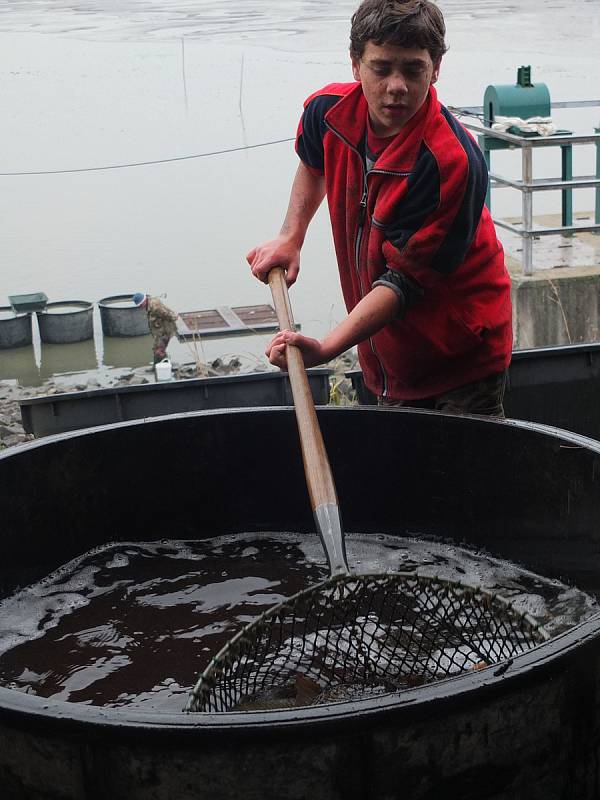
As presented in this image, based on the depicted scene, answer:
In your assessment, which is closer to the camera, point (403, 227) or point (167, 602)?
point (403, 227)

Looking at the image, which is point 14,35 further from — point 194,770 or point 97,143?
point 194,770

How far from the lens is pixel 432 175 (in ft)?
7.53

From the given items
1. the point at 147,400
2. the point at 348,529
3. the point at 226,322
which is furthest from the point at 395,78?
the point at 226,322

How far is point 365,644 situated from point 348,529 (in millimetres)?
603

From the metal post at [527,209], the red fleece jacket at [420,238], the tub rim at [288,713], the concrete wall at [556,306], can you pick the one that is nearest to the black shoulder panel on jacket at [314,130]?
the red fleece jacket at [420,238]

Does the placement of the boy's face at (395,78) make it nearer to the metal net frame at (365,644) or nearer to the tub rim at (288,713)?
the metal net frame at (365,644)

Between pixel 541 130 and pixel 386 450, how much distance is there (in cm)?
396

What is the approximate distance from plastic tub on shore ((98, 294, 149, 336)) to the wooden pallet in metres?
0.37

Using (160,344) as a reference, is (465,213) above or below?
above

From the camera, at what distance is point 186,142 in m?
14.4

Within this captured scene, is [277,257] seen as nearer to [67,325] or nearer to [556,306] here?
[556,306]

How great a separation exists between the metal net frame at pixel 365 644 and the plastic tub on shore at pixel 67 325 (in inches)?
286

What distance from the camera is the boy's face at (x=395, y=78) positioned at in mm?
2219

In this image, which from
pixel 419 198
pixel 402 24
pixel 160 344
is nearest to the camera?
pixel 402 24
